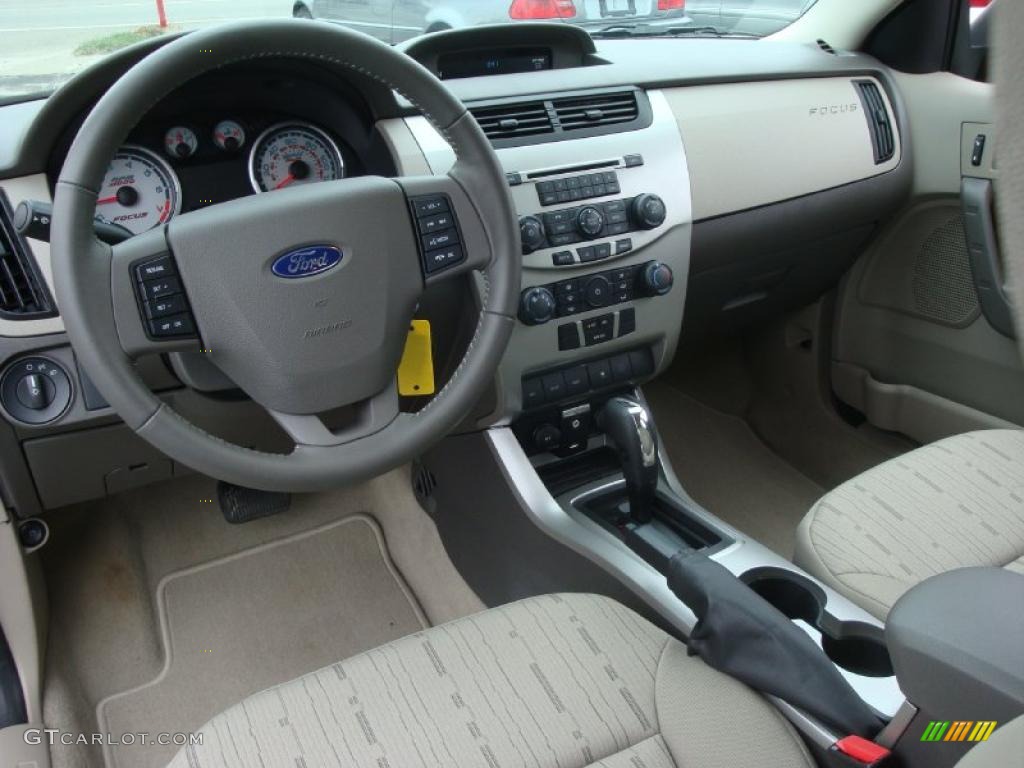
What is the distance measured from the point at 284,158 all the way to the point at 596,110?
0.55 m

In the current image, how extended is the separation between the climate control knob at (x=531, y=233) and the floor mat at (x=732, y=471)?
31.4 inches

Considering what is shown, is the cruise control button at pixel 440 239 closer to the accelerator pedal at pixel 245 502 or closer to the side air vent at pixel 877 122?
the accelerator pedal at pixel 245 502

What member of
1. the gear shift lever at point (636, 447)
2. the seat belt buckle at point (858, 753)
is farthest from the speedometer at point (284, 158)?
the seat belt buckle at point (858, 753)

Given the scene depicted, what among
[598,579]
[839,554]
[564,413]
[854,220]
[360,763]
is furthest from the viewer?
[854,220]

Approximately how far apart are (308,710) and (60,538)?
3.67 ft

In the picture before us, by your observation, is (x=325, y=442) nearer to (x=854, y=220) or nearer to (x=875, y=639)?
(x=875, y=639)

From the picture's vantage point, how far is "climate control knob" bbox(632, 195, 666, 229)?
5.07 feet

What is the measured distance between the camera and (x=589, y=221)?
4.92ft

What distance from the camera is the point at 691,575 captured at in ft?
4.01

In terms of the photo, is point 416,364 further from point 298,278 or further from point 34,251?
point 34,251

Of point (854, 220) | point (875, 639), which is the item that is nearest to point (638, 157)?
point (854, 220)

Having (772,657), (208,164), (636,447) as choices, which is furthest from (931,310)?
(208,164)

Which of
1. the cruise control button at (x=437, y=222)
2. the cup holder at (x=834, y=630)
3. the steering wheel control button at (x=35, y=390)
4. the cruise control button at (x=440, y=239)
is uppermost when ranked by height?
the cruise control button at (x=437, y=222)

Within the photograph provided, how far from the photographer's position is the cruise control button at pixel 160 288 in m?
1.01
